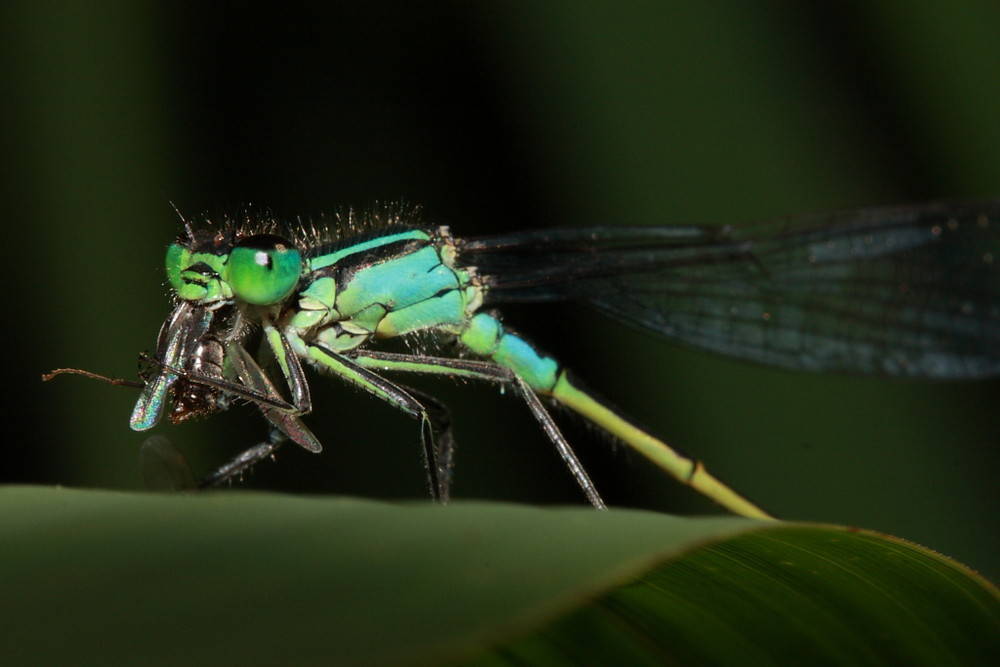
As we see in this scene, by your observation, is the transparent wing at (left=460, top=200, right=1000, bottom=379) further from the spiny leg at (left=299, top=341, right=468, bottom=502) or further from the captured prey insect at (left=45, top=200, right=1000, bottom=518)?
the spiny leg at (left=299, top=341, right=468, bottom=502)

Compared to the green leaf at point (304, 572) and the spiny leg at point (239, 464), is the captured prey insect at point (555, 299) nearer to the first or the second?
the spiny leg at point (239, 464)

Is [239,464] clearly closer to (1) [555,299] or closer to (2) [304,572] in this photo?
(1) [555,299]

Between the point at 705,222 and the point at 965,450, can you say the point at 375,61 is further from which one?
the point at 965,450

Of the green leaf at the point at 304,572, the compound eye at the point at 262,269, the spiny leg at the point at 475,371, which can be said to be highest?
the compound eye at the point at 262,269

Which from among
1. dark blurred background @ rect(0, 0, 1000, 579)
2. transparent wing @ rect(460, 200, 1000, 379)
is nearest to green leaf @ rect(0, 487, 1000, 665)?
transparent wing @ rect(460, 200, 1000, 379)

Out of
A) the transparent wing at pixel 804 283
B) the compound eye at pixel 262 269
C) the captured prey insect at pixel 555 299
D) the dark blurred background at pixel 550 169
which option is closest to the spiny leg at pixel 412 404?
the captured prey insect at pixel 555 299

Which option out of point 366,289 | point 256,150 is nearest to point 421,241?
point 366,289
